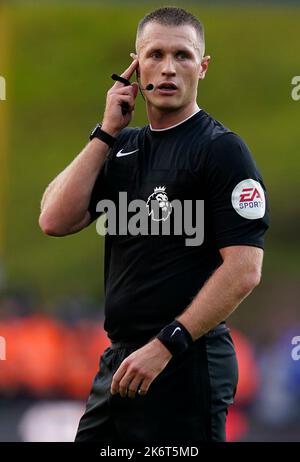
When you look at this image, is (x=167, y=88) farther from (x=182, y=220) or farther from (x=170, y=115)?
(x=182, y=220)

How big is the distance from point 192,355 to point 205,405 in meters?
0.18

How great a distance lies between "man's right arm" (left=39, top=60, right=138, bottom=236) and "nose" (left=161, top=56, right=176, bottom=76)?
0.50ft

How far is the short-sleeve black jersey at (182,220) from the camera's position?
145 inches

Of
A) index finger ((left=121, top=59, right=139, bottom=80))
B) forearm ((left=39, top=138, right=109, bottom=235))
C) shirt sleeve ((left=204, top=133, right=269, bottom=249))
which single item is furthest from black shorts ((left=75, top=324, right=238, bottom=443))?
index finger ((left=121, top=59, right=139, bottom=80))

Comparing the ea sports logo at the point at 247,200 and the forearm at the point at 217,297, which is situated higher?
the ea sports logo at the point at 247,200

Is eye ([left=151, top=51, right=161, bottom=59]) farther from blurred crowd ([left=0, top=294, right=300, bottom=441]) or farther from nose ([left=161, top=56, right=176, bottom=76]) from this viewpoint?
blurred crowd ([left=0, top=294, right=300, bottom=441])

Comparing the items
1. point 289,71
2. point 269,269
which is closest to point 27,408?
point 269,269

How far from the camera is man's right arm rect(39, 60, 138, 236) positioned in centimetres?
392

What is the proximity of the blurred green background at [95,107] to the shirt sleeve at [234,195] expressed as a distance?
7189 millimetres

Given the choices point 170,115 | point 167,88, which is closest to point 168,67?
point 167,88

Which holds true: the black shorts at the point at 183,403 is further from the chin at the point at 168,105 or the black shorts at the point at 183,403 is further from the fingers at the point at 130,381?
the chin at the point at 168,105

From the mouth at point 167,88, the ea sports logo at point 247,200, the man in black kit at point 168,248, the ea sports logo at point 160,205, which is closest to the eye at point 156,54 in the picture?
the man in black kit at point 168,248

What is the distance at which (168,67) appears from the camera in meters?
3.82

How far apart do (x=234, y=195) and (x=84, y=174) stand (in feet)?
1.96
